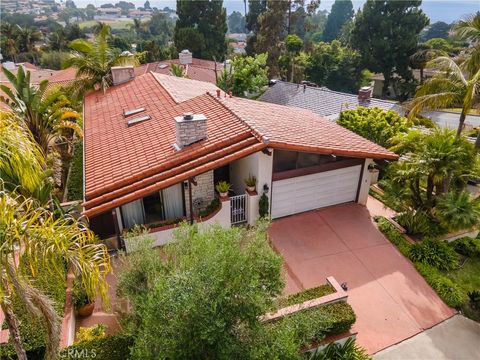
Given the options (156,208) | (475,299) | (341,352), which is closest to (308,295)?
(341,352)

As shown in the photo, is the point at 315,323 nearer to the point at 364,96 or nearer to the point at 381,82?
the point at 364,96

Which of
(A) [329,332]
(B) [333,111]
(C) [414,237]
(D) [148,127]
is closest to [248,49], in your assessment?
(B) [333,111]

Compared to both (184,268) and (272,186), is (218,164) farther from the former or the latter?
(184,268)

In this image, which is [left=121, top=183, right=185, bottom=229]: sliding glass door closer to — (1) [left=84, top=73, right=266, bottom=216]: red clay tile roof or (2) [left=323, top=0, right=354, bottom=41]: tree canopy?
(1) [left=84, top=73, right=266, bottom=216]: red clay tile roof

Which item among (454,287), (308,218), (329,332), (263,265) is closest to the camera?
(263,265)

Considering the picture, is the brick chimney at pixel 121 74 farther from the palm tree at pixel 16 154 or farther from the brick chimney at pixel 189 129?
the palm tree at pixel 16 154

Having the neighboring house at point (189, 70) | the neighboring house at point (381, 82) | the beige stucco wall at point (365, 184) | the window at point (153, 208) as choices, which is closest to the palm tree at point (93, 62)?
the neighboring house at point (189, 70)
